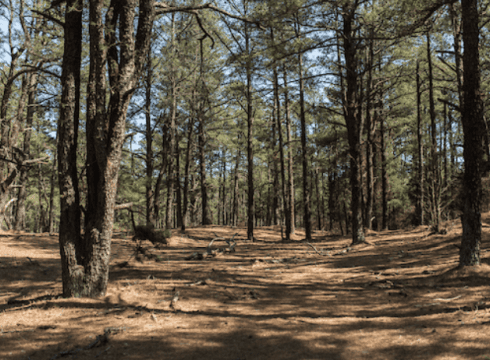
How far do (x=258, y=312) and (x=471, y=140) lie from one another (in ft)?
17.0

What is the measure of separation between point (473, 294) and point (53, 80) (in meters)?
19.3

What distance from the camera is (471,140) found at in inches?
241

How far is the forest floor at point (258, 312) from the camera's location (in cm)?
343

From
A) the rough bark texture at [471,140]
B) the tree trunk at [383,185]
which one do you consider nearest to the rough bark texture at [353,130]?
the rough bark texture at [471,140]

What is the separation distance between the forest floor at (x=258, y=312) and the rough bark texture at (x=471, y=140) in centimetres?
52

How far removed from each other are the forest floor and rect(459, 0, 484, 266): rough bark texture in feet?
1.70

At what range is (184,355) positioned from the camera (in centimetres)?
338

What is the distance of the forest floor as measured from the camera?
3434 mm

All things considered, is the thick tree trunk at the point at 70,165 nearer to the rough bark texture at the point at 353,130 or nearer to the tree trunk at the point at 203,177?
the rough bark texture at the point at 353,130

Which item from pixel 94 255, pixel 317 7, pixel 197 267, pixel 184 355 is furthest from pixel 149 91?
pixel 184 355

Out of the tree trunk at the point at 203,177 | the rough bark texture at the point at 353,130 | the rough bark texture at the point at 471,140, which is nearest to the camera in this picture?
the rough bark texture at the point at 471,140

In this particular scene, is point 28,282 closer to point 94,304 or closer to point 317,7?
point 94,304

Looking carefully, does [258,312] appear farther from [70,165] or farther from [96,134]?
[70,165]

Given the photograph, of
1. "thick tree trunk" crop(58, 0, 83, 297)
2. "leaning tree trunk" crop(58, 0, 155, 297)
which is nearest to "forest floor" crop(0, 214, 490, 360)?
"thick tree trunk" crop(58, 0, 83, 297)
